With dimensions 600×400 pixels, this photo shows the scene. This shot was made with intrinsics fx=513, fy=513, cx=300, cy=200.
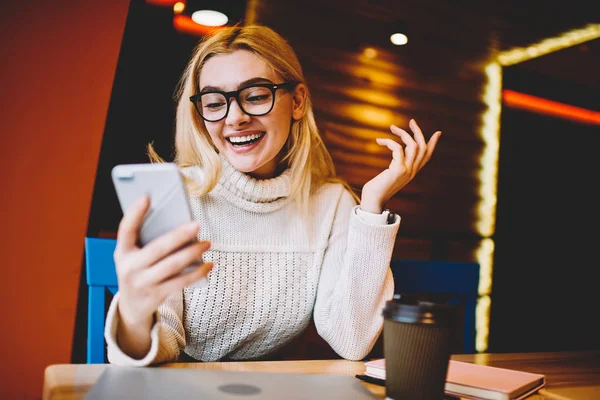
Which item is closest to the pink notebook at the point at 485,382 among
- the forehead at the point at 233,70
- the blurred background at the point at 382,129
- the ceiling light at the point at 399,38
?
the forehead at the point at 233,70

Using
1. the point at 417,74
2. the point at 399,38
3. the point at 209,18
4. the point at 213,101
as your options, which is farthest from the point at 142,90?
the point at 417,74

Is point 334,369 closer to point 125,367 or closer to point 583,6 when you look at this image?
point 125,367

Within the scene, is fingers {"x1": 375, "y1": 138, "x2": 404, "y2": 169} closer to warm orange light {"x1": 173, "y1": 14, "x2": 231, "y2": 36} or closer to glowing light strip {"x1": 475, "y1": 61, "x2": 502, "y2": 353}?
warm orange light {"x1": 173, "y1": 14, "x2": 231, "y2": 36}

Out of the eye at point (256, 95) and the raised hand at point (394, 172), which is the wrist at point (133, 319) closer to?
the raised hand at point (394, 172)

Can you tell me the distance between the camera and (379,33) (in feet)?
10.7

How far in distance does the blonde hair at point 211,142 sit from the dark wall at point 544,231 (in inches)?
99.8

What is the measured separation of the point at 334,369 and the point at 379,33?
274 centimetres

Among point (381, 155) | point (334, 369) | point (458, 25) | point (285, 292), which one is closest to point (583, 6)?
point (458, 25)

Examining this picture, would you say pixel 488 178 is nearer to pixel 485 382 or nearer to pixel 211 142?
pixel 211 142

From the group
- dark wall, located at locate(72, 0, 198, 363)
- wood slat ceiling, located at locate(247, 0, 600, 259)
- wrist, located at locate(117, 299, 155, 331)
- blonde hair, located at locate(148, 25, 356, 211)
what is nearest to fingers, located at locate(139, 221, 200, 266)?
wrist, located at locate(117, 299, 155, 331)

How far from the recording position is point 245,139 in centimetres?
135

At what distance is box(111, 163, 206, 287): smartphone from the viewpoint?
65 cm

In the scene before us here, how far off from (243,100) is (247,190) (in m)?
0.23

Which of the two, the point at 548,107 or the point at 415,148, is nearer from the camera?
the point at 415,148
